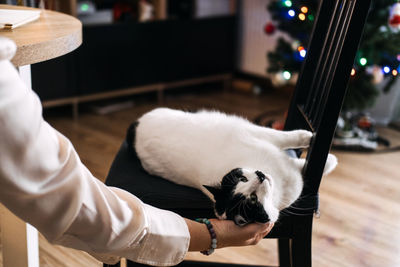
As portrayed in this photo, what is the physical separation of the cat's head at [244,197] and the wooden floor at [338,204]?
73 cm

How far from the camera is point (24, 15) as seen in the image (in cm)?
110

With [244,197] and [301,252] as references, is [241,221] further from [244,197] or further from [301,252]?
[301,252]

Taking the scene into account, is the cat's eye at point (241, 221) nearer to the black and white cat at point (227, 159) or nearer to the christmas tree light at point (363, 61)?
the black and white cat at point (227, 159)

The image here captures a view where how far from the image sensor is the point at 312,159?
100 cm

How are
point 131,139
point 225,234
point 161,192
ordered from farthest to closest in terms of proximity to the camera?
point 131,139
point 161,192
point 225,234

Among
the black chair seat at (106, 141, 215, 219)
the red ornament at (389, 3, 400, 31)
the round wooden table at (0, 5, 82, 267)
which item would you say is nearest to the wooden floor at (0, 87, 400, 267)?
the round wooden table at (0, 5, 82, 267)

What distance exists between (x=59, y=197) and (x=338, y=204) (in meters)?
1.59

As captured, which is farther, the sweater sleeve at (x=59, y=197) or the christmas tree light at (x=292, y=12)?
the christmas tree light at (x=292, y=12)

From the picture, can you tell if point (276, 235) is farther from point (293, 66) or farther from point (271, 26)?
point (271, 26)

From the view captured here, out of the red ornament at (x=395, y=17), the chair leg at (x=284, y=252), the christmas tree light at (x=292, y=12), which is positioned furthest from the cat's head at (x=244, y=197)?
the red ornament at (x=395, y=17)

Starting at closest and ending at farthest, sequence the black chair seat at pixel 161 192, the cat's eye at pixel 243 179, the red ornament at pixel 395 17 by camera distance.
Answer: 1. the cat's eye at pixel 243 179
2. the black chair seat at pixel 161 192
3. the red ornament at pixel 395 17

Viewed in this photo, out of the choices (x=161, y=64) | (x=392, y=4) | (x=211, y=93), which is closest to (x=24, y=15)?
(x=392, y=4)

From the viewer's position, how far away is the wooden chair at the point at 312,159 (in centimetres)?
94

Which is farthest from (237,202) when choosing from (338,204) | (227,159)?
(338,204)
